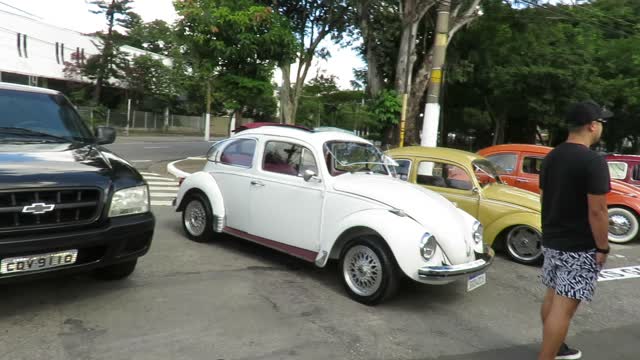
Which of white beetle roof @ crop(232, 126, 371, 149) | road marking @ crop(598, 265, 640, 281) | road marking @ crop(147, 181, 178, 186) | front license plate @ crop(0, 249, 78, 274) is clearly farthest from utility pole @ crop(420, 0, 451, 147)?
front license plate @ crop(0, 249, 78, 274)

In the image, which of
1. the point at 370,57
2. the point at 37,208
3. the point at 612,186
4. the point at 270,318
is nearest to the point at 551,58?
the point at 370,57

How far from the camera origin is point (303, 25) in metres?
16.8

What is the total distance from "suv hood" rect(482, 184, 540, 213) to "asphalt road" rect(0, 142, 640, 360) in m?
1.19

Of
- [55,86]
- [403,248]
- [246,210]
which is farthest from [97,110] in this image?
[403,248]

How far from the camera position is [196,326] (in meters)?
4.11

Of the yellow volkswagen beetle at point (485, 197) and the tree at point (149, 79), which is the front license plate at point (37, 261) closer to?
the yellow volkswagen beetle at point (485, 197)

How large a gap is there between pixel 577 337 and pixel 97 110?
3496 centimetres

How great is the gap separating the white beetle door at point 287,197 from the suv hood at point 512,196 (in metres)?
2.88

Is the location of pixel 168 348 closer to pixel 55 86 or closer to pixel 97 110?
pixel 97 110

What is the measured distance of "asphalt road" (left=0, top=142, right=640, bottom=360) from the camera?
12.4 ft

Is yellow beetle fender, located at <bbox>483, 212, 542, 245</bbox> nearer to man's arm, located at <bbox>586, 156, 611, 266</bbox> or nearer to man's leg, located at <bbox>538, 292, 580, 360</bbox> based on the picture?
man's leg, located at <bbox>538, 292, 580, 360</bbox>

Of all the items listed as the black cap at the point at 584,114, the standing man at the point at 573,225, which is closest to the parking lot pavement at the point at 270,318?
the standing man at the point at 573,225

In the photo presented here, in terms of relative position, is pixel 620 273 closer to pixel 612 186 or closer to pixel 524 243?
pixel 524 243

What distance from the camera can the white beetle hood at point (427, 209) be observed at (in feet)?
15.6
